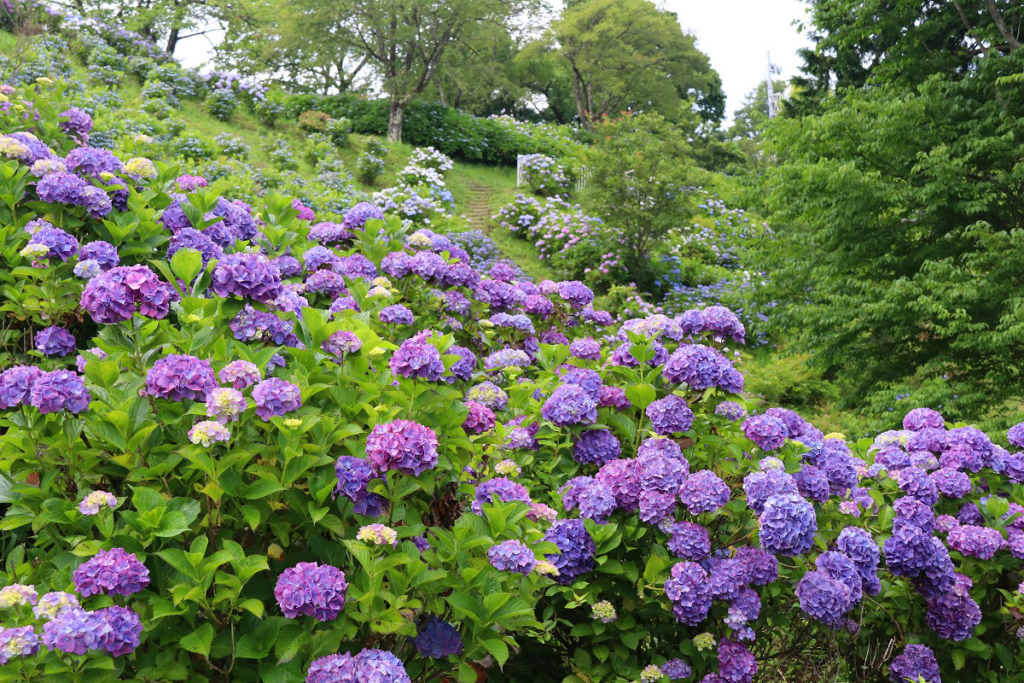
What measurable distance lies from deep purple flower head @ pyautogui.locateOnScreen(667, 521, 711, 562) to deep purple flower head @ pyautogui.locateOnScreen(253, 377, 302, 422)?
1171mm

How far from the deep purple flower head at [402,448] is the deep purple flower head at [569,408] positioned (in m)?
0.73

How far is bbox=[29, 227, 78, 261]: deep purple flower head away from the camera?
8.10 feet

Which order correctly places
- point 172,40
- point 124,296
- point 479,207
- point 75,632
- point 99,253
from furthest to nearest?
point 172,40
point 479,207
point 99,253
point 124,296
point 75,632

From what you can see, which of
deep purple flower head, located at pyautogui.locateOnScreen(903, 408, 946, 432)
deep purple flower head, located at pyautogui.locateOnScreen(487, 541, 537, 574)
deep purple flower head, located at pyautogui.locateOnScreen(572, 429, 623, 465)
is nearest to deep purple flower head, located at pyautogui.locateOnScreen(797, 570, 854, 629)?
deep purple flower head, located at pyautogui.locateOnScreen(572, 429, 623, 465)

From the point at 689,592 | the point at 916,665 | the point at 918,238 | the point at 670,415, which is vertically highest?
the point at 918,238

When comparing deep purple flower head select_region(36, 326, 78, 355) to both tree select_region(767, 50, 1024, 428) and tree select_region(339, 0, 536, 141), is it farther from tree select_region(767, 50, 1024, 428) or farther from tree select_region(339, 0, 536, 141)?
tree select_region(339, 0, 536, 141)

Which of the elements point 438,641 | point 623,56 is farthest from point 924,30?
point 623,56

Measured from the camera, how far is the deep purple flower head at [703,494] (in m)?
2.21

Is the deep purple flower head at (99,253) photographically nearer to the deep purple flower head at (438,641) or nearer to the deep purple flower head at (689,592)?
the deep purple flower head at (438,641)

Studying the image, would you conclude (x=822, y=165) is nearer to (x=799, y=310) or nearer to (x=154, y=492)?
(x=799, y=310)

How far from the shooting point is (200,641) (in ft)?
5.19

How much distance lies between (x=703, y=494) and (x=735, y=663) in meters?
0.48

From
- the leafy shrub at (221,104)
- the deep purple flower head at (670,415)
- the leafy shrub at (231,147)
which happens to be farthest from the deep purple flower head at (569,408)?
the leafy shrub at (221,104)

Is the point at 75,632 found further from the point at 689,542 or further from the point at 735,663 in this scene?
the point at 735,663
